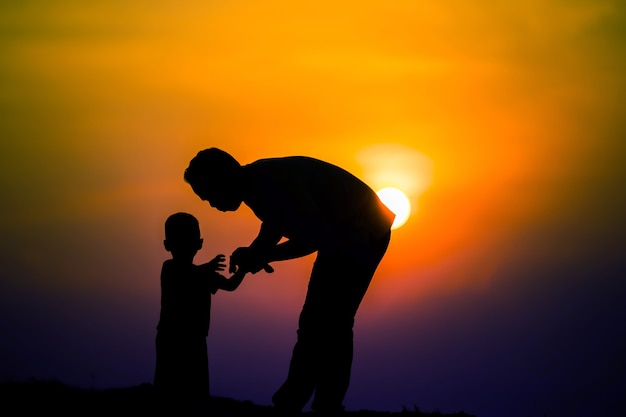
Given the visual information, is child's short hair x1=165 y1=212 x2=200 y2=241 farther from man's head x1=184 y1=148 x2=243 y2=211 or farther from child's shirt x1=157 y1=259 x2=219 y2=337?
man's head x1=184 y1=148 x2=243 y2=211

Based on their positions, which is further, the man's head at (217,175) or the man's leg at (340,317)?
the man's leg at (340,317)

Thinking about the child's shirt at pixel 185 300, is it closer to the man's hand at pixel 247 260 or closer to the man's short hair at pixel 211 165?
the man's hand at pixel 247 260

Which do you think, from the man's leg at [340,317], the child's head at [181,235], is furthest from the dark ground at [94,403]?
the child's head at [181,235]

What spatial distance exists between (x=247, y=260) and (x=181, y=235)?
5.35 feet

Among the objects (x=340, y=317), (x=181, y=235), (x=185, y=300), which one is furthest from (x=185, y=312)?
(x=340, y=317)

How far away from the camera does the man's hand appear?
724cm

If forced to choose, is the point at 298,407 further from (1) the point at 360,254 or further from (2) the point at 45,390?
(2) the point at 45,390

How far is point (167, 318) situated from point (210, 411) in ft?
6.13

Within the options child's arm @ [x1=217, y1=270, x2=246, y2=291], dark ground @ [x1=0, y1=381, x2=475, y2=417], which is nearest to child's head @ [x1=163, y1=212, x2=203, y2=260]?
child's arm @ [x1=217, y1=270, x2=246, y2=291]

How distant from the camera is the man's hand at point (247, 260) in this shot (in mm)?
7238

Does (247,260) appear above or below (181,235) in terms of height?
below

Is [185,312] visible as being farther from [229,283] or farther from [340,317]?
[340,317]

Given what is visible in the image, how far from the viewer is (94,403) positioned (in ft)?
22.3

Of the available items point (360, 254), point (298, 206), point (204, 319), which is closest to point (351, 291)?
point (360, 254)
